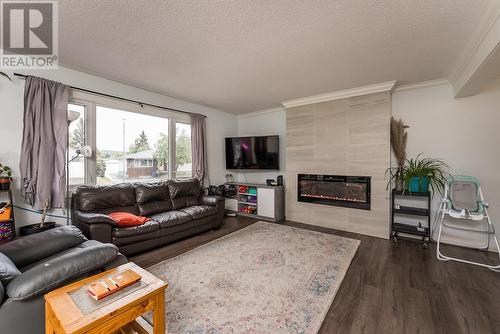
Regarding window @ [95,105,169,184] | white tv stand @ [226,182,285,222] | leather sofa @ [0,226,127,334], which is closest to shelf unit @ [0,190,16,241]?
leather sofa @ [0,226,127,334]

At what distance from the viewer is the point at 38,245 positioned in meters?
1.73

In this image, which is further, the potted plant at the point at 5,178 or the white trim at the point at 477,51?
the potted plant at the point at 5,178

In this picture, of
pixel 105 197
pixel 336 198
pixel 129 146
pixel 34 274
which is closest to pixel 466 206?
pixel 336 198

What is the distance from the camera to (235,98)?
13.7 feet

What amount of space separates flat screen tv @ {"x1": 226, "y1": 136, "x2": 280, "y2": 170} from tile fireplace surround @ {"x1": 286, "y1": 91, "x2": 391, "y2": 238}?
35cm

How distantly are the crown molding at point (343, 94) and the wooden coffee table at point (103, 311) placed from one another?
3838 mm

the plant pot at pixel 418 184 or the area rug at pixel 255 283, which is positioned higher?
the plant pot at pixel 418 184

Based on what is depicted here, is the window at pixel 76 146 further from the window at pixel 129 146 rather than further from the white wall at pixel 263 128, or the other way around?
the white wall at pixel 263 128

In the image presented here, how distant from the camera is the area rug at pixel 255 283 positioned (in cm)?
160

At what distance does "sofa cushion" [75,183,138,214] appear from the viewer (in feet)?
9.14

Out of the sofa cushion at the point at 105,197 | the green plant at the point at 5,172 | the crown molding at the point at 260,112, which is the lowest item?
the sofa cushion at the point at 105,197

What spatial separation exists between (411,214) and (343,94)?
87.8 inches

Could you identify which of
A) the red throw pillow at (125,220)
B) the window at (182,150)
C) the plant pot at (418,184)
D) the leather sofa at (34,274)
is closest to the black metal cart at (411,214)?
the plant pot at (418,184)

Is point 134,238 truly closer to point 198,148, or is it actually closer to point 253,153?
point 198,148
